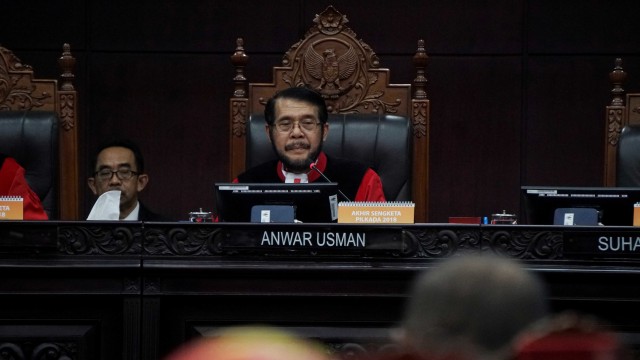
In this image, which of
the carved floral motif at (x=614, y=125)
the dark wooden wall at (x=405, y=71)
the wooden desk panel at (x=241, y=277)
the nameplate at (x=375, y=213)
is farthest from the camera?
the dark wooden wall at (x=405, y=71)

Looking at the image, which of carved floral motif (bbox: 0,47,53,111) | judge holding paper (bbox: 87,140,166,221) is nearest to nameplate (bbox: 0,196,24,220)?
judge holding paper (bbox: 87,140,166,221)

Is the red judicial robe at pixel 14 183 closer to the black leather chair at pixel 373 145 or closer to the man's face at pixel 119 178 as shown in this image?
the man's face at pixel 119 178

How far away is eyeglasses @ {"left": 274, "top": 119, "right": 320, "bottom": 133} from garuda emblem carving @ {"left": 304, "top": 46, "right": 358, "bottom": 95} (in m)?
0.31

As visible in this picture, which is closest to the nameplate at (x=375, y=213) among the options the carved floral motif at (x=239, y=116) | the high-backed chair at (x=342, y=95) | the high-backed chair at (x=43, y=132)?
the high-backed chair at (x=342, y=95)

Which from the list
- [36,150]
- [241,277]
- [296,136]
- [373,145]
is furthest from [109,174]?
[241,277]

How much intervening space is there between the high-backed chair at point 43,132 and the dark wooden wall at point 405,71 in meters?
1.18

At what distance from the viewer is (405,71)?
542 cm

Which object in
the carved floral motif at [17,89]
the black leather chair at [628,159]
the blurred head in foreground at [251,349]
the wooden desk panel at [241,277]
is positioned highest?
the carved floral motif at [17,89]

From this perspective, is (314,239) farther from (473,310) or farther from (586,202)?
(473,310)

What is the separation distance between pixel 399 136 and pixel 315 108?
360 millimetres

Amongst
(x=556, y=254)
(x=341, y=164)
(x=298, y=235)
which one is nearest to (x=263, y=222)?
(x=298, y=235)

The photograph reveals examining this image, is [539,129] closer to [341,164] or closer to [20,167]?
[341,164]

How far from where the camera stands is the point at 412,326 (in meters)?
0.74

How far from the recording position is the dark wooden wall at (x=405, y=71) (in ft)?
17.7
